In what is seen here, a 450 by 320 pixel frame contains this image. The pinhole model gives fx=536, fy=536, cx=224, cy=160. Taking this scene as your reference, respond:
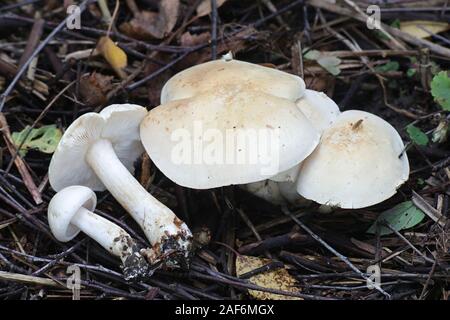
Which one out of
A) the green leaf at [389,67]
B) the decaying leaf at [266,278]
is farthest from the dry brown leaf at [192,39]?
the decaying leaf at [266,278]

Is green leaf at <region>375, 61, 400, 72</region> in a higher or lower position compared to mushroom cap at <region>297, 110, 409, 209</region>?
higher

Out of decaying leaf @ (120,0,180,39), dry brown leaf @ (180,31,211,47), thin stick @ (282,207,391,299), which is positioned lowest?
thin stick @ (282,207,391,299)

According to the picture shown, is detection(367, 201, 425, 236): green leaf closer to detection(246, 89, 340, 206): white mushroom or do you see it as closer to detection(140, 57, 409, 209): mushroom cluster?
detection(140, 57, 409, 209): mushroom cluster

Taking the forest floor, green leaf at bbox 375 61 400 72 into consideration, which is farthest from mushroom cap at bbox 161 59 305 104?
green leaf at bbox 375 61 400 72

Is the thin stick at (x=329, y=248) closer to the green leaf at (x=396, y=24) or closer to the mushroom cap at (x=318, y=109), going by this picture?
the mushroom cap at (x=318, y=109)

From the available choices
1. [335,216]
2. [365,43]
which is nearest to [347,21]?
[365,43]

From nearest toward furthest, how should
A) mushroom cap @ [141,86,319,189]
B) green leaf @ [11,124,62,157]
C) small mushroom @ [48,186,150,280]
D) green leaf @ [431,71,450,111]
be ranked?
mushroom cap @ [141,86,319,189] < small mushroom @ [48,186,150,280] < green leaf @ [431,71,450,111] < green leaf @ [11,124,62,157]
